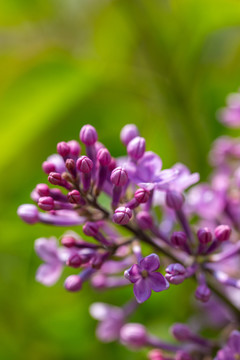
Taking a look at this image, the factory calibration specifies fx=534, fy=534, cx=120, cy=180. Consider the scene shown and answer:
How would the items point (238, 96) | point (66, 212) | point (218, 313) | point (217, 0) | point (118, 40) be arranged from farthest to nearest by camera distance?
point (118, 40)
point (217, 0)
point (238, 96)
point (218, 313)
point (66, 212)

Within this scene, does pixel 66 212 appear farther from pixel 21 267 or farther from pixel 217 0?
pixel 217 0

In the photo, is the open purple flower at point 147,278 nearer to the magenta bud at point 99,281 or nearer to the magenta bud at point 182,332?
the magenta bud at point 182,332

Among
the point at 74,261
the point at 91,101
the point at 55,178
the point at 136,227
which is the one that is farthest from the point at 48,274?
the point at 91,101

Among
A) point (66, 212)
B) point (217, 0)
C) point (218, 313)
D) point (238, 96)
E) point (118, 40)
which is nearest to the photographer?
point (66, 212)

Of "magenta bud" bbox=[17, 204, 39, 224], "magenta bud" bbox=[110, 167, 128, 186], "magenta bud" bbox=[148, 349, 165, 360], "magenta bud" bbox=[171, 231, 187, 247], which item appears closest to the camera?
"magenta bud" bbox=[110, 167, 128, 186]

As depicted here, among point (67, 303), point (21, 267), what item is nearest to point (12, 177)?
point (21, 267)

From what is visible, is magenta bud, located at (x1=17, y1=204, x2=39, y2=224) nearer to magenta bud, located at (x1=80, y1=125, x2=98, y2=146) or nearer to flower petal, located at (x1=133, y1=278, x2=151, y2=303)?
magenta bud, located at (x1=80, y1=125, x2=98, y2=146)

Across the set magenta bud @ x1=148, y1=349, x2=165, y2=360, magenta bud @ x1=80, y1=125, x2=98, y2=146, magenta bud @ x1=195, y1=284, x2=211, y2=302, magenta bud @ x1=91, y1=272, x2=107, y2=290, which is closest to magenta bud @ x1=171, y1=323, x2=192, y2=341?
magenta bud @ x1=148, y1=349, x2=165, y2=360
